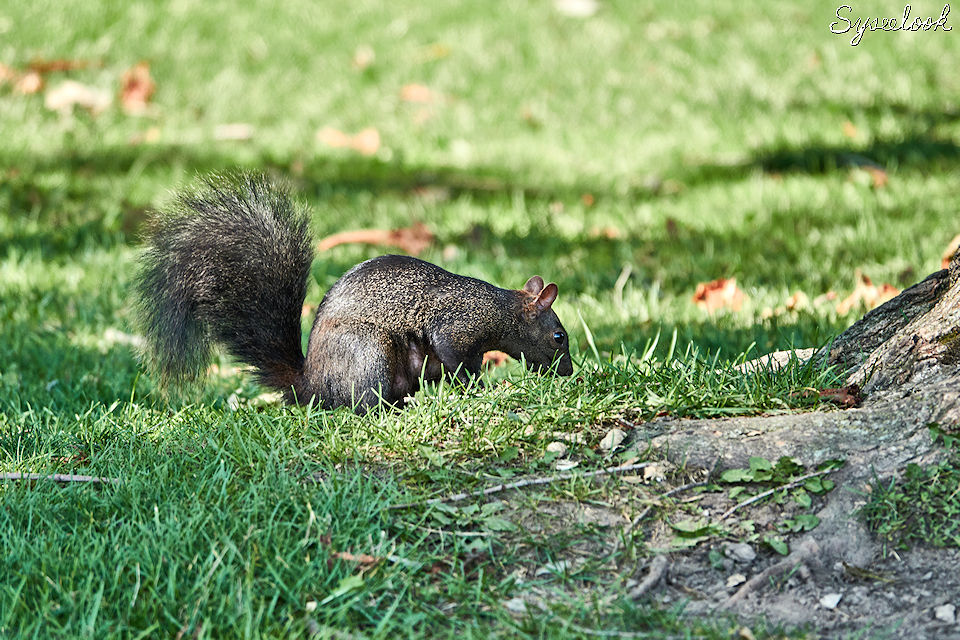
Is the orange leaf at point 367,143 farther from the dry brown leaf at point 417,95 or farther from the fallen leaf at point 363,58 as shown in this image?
the fallen leaf at point 363,58

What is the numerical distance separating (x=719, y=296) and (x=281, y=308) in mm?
1949

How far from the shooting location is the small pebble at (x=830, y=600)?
2223 mm

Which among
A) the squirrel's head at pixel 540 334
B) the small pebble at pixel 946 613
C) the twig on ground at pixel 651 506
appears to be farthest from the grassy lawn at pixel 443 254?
the small pebble at pixel 946 613

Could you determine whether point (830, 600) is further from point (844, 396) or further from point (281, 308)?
point (281, 308)

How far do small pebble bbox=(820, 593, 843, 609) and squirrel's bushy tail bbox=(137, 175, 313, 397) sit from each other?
1683mm

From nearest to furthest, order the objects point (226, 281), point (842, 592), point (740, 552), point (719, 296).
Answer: point (842, 592) → point (740, 552) → point (226, 281) → point (719, 296)

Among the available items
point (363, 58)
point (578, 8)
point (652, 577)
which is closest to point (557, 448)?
point (652, 577)

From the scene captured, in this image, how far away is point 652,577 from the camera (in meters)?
2.28

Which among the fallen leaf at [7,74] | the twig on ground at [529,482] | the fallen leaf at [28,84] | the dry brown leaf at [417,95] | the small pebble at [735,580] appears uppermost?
the fallen leaf at [7,74]

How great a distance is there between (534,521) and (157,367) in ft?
4.41

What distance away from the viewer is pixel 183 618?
2164 millimetres

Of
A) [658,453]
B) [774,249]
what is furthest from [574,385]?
[774,249]

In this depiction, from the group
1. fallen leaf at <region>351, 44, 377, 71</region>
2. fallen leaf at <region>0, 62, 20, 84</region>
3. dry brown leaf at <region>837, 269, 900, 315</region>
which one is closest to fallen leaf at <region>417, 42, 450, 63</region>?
fallen leaf at <region>351, 44, 377, 71</region>

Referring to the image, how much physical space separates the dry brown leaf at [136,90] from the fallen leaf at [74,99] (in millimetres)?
142
